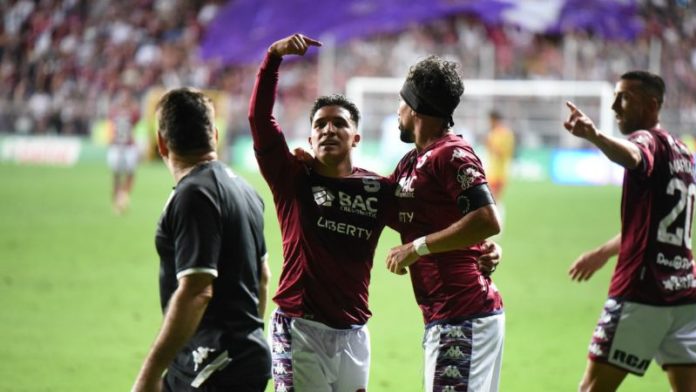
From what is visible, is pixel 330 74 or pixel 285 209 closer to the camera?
pixel 285 209

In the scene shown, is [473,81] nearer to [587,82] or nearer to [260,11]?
[587,82]

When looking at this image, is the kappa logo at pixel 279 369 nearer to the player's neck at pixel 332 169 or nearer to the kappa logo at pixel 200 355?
the kappa logo at pixel 200 355

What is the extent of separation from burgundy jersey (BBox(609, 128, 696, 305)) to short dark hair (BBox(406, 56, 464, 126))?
4.26 ft

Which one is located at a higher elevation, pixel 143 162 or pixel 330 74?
pixel 330 74

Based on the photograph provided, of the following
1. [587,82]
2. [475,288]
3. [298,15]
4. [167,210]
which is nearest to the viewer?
[167,210]

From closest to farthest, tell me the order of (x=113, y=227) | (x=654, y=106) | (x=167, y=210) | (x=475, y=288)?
(x=167, y=210), (x=475, y=288), (x=654, y=106), (x=113, y=227)

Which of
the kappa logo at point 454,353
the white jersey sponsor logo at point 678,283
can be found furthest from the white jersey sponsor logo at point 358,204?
the white jersey sponsor logo at point 678,283

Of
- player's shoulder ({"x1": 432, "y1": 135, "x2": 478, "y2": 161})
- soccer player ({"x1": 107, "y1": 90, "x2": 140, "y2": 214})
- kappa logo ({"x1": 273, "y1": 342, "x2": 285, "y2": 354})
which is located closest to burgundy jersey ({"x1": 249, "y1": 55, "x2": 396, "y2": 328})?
kappa logo ({"x1": 273, "y1": 342, "x2": 285, "y2": 354})

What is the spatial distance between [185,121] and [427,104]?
1357 mm

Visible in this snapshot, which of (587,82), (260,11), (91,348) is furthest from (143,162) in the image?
(91,348)

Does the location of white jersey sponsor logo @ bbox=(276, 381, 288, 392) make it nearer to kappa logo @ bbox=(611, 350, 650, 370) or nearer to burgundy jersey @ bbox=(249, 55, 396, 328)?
burgundy jersey @ bbox=(249, 55, 396, 328)

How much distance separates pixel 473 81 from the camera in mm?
32531

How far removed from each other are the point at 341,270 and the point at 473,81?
28.2m

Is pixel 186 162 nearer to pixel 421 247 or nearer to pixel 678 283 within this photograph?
pixel 421 247
